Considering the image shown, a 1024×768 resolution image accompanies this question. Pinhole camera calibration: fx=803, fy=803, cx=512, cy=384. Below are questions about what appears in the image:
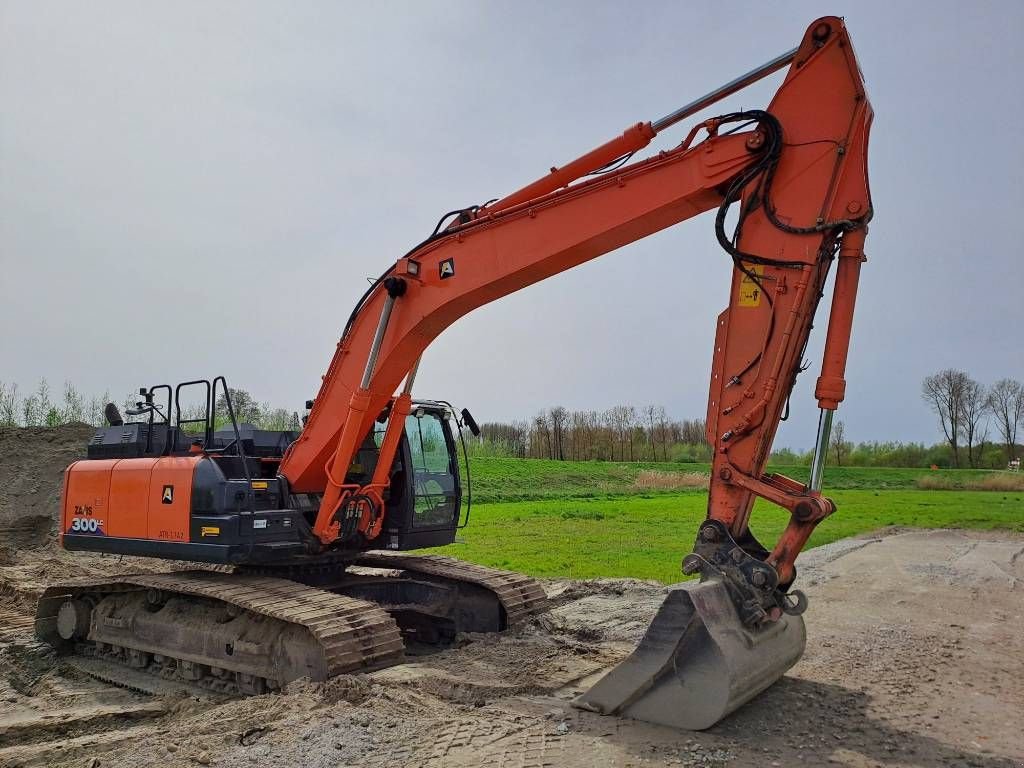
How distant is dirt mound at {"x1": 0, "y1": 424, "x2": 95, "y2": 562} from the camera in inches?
581

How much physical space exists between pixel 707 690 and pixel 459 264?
3802 mm

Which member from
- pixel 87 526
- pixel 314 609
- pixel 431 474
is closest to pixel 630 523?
pixel 431 474

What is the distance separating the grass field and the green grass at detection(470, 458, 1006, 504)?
54 mm

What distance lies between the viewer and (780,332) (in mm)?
5363

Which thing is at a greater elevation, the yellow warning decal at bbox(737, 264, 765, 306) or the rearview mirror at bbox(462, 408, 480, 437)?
the yellow warning decal at bbox(737, 264, 765, 306)

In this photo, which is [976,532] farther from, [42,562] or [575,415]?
[575,415]

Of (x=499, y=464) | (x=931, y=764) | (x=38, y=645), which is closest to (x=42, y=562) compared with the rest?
(x=38, y=645)

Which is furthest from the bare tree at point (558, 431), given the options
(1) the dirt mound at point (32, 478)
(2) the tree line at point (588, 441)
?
(1) the dirt mound at point (32, 478)

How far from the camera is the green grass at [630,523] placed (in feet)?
45.0

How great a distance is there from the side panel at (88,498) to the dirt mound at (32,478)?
20.6ft

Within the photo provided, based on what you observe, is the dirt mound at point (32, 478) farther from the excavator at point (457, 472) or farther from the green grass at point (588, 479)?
the green grass at point (588, 479)

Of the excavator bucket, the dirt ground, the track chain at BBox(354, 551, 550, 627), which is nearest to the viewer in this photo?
the dirt ground

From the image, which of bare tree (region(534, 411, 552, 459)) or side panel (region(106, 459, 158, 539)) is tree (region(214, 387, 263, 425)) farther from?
bare tree (region(534, 411, 552, 459))

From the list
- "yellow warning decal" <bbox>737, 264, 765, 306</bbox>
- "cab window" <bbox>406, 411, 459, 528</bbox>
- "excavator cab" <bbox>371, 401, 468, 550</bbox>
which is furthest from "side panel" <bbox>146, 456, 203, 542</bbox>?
"yellow warning decal" <bbox>737, 264, 765, 306</bbox>
